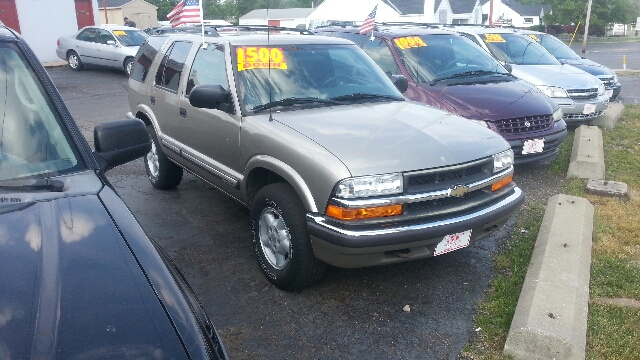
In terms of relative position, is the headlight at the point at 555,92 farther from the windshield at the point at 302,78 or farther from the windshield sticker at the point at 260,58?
the windshield sticker at the point at 260,58

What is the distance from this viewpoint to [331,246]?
350 centimetres

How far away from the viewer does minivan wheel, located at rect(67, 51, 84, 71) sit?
62.6 ft

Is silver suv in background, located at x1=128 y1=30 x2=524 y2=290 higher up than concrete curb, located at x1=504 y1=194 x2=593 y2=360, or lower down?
higher up

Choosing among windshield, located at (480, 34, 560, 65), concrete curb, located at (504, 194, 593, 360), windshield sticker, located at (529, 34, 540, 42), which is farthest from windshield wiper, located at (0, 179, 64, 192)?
windshield sticker, located at (529, 34, 540, 42)

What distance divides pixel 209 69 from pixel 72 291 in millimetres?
3568

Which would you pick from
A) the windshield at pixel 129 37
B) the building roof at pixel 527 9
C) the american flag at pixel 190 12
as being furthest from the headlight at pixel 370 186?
the building roof at pixel 527 9

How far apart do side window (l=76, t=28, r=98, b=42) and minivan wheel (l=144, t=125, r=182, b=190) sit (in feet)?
45.5

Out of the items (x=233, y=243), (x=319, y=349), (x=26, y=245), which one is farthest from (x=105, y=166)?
(x=233, y=243)

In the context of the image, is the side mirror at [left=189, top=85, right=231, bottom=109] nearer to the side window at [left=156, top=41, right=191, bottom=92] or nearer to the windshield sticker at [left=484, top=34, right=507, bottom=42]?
the side window at [left=156, top=41, right=191, bottom=92]

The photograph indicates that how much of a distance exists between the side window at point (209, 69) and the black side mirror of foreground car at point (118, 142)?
6.06 ft

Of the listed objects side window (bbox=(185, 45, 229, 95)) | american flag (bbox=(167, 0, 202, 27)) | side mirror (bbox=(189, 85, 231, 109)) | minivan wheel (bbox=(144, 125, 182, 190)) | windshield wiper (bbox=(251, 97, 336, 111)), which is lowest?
minivan wheel (bbox=(144, 125, 182, 190))

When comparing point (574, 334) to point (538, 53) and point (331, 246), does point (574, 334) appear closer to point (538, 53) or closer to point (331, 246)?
point (331, 246)

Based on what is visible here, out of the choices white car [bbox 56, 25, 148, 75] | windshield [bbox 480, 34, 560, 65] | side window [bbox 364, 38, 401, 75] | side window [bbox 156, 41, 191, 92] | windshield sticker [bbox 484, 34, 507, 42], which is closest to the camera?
side window [bbox 156, 41, 191, 92]

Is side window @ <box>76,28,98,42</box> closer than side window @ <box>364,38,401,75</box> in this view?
No
